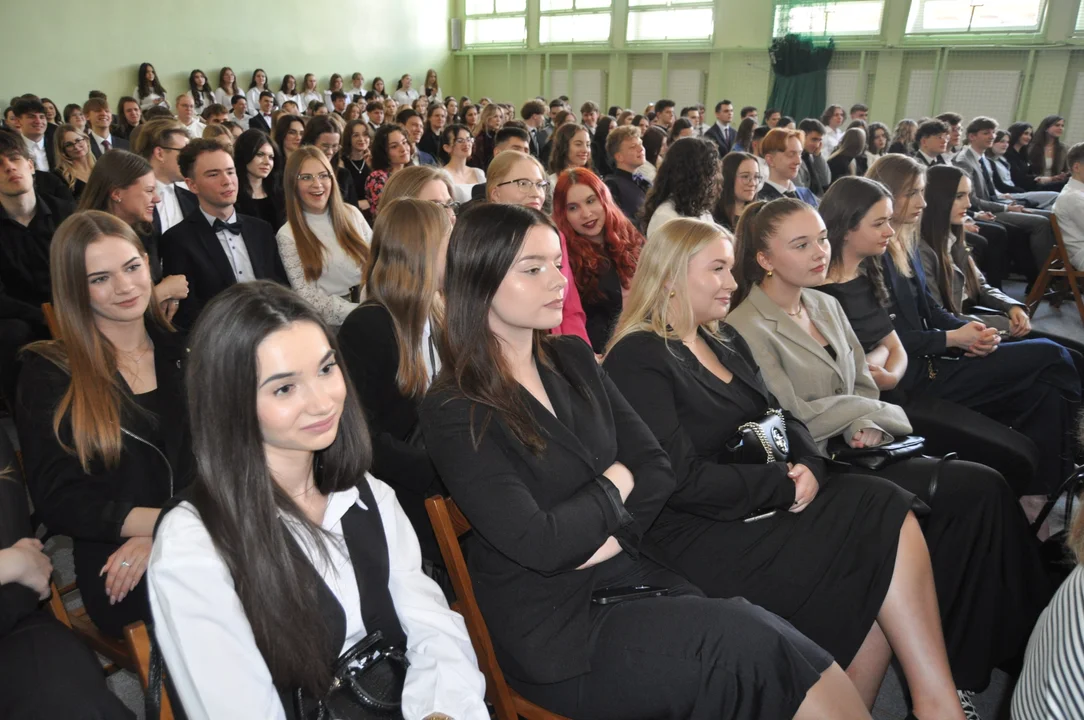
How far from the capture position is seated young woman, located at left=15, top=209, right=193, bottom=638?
171 cm

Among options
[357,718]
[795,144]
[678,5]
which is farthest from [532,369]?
[678,5]

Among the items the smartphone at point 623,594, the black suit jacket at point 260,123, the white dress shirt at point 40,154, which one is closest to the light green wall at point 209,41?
the black suit jacket at point 260,123

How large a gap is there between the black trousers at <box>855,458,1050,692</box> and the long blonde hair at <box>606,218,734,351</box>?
873 millimetres

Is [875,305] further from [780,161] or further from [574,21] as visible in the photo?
[574,21]

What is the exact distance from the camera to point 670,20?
14289mm

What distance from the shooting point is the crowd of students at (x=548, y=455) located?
1.25 m

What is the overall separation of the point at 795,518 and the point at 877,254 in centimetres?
150

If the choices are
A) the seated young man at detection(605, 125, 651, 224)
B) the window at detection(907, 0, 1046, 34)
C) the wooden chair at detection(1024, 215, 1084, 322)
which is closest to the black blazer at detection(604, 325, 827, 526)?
the seated young man at detection(605, 125, 651, 224)

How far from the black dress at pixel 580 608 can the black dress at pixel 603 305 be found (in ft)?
5.66

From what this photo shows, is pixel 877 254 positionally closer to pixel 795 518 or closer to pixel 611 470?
pixel 795 518

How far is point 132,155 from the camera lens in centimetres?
321

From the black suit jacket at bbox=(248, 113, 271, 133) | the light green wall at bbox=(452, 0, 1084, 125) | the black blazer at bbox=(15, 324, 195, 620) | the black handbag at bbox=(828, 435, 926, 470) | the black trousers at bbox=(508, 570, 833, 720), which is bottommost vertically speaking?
the black trousers at bbox=(508, 570, 833, 720)

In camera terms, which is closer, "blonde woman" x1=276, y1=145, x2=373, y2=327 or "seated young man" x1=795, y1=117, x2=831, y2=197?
"blonde woman" x1=276, y1=145, x2=373, y2=327

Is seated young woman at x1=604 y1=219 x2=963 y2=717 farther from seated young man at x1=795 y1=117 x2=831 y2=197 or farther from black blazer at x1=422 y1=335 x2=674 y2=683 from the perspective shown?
seated young man at x1=795 y1=117 x2=831 y2=197
